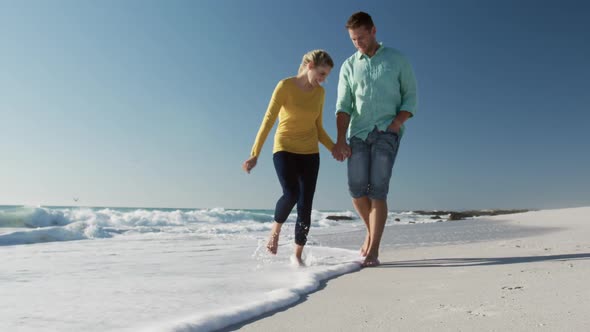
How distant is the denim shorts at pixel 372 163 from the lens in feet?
11.9

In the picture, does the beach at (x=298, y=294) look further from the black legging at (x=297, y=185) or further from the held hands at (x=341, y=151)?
the held hands at (x=341, y=151)

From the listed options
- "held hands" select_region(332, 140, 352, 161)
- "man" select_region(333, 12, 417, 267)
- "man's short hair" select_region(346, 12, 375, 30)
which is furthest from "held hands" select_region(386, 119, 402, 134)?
"man's short hair" select_region(346, 12, 375, 30)

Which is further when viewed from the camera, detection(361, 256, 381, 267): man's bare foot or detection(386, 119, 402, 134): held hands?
detection(386, 119, 402, 134): held hands

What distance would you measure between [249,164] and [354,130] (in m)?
0.97

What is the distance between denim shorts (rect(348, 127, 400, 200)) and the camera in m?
3.62

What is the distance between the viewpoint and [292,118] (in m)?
3.58

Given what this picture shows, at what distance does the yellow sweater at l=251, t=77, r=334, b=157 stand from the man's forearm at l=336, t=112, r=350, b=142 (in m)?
0.29

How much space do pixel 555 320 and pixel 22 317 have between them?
6.68 ft

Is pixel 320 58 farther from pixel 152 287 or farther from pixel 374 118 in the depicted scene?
pixel 152 287

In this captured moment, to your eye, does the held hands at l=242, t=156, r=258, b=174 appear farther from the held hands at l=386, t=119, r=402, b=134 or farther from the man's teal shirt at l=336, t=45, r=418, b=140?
the held hands at l=386, t=119, r=402, b=134

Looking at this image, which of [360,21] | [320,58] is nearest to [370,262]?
[320,58]

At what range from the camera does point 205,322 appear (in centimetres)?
162

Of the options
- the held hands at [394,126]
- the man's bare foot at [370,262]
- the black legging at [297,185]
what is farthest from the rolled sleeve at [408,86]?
the man's bare foot at [370,262]

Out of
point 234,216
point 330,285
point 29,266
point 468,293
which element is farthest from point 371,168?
point 234,216
